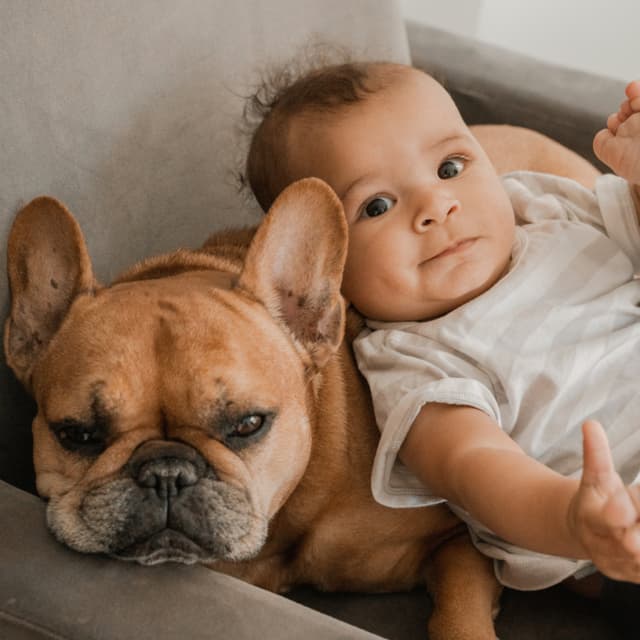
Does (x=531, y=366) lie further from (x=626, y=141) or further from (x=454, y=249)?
(x=626, y=141)

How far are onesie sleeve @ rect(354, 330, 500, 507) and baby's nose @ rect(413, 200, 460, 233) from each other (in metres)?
0.15

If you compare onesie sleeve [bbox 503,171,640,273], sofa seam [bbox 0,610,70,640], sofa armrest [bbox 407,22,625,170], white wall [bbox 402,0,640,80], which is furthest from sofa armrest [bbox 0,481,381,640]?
white wall [bbox 402,0,640,80]

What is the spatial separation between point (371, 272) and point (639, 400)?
40 centimetres

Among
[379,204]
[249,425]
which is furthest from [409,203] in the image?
[249,425]

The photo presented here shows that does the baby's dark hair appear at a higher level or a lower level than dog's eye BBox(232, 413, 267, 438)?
higher

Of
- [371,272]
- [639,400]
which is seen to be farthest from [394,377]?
[639,400]

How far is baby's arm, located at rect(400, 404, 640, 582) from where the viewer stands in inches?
32.9

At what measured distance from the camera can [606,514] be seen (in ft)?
2.71

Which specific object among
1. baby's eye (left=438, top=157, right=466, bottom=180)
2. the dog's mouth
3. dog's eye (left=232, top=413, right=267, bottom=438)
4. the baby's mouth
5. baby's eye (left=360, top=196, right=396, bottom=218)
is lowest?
the dog's mouth

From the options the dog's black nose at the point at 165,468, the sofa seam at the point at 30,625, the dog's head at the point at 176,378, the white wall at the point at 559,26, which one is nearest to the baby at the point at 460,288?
the dog's head at the point at 176,378

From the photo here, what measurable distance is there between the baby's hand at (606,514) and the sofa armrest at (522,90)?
133 centimetres

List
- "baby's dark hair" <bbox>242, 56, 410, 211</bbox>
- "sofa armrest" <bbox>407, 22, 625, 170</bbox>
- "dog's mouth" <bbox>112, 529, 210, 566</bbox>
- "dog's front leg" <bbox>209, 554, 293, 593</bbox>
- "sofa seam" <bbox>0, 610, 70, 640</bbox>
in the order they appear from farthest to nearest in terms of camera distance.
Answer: "sofa armrest" <bbox>407, 22, 625, 170</bbox>, "baby's dark hair" <bbox>242, 56, 410, 211</bbox>, "dog's front leg" <bbox>209, 554, 293, 593</bbox>, "dog's mouth" <bbox>112, 529, 210, 566</bbox>, "sofa seam" <bbox>0, 610, 70, 640</bbox>

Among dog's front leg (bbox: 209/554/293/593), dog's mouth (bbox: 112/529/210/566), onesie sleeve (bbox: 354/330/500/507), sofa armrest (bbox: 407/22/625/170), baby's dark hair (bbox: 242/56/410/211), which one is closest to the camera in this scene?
dog's mouth (bbox: 112/529/210/566)

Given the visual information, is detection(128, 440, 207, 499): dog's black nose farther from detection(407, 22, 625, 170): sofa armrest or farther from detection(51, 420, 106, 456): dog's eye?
detection(407, 22, 625, 170): sofa armrest
